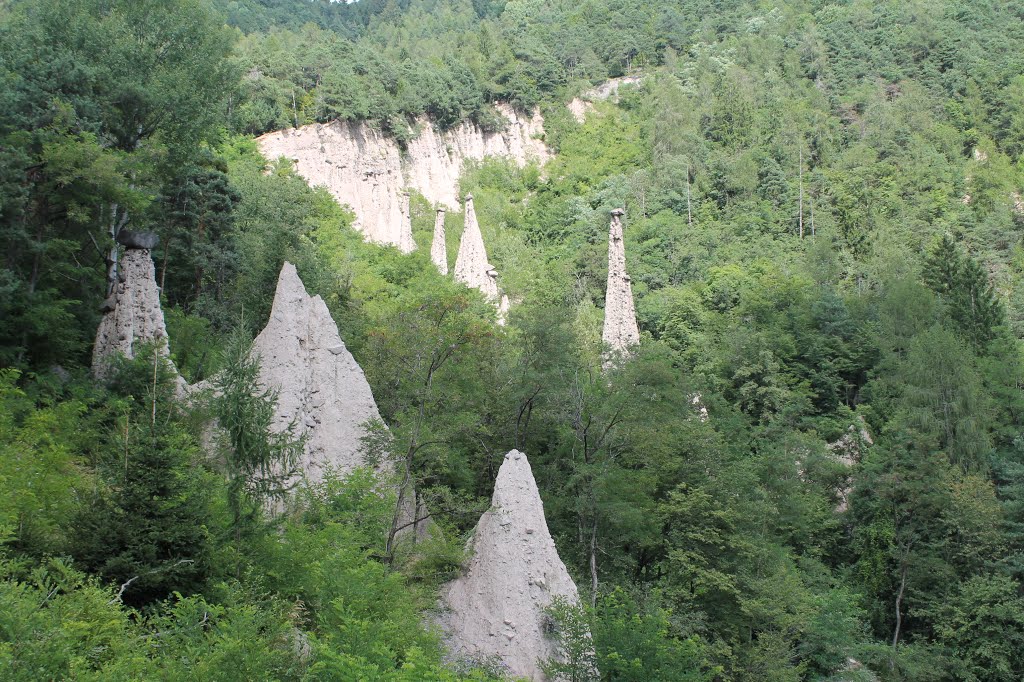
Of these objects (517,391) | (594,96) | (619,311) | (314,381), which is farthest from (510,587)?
(594,96)

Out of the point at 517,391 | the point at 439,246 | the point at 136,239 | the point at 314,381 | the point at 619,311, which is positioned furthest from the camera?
the point at 439,246

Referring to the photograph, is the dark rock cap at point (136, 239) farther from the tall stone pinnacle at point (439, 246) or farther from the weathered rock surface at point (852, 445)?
the tall stone pinnacle at point (439, 246)

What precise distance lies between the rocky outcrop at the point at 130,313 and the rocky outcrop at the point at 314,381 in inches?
108

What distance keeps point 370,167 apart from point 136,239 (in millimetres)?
39272

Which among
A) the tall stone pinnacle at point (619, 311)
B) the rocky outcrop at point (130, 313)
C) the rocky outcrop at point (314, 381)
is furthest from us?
the tall stone pinnacle at point (619, 311)

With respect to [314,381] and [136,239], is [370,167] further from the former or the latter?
[314,381]

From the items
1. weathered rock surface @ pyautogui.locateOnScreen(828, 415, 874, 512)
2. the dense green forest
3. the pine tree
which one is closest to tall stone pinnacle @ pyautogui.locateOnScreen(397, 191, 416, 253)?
the dense green forest

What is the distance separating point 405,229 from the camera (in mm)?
59219

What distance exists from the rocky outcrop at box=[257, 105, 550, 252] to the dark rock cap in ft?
111

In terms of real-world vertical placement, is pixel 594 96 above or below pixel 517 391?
above

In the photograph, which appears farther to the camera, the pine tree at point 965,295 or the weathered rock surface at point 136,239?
the pine tree at point 965,295

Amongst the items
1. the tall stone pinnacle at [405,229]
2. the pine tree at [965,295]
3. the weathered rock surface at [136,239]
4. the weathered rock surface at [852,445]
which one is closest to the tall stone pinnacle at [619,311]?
the weathered rock surface at [852,445]

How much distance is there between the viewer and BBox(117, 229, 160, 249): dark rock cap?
71.8 ft

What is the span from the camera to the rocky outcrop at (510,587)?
17516 millimetres
